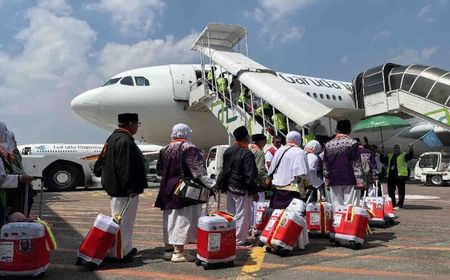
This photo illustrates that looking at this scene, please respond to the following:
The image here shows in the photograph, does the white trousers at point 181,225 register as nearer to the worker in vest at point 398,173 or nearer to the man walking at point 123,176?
the man walking at point 123,176

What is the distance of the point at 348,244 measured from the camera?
568 cm

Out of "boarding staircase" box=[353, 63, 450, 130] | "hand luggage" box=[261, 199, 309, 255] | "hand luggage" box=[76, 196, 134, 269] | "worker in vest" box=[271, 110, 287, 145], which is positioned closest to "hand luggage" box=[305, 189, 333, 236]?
"hand luggage" box=[261, 199, 309, 255]

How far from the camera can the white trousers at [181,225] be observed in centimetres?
505

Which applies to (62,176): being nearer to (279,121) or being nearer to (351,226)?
(279,121)

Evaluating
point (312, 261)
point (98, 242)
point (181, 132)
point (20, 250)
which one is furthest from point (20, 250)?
point (312, 261)

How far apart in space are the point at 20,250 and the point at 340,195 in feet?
13.1

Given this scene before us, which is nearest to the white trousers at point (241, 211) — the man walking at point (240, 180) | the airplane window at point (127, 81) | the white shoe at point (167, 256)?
the man walking at point (240, 180)

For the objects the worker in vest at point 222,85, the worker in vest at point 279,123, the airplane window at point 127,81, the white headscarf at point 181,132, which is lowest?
the white headscarf at point 181,132

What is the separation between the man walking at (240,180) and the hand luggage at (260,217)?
588mm

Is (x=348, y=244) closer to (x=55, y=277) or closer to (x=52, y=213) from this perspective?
(x=55, y=277)

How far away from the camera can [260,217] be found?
650 centimetres

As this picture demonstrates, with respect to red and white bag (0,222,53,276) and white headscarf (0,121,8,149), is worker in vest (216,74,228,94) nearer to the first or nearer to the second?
white headscarf (0,121,8,149)

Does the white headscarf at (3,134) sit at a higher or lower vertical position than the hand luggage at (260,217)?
higher

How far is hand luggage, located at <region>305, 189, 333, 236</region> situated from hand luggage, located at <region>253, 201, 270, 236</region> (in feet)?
1.91
